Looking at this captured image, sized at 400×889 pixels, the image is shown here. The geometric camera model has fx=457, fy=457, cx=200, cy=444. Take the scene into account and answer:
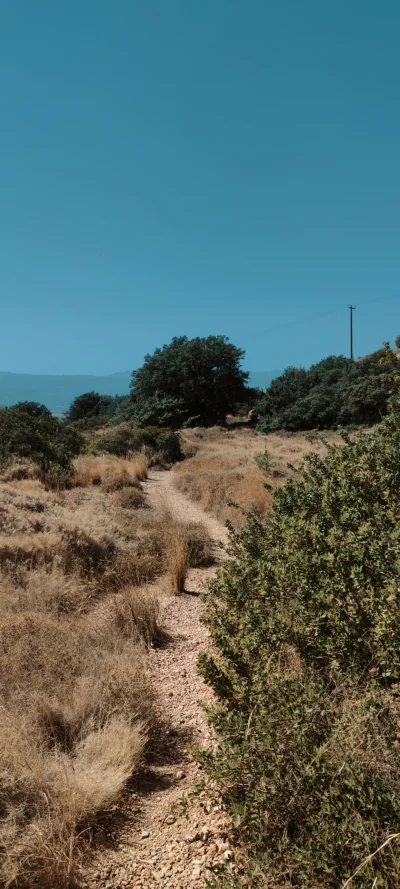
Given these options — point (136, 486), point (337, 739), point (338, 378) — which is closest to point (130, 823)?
point (337, 739)

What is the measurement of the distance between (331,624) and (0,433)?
435 inches

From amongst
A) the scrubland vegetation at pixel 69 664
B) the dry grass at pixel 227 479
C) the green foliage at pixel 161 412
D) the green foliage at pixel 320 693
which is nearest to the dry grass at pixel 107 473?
the dry grass at pixel 227 479

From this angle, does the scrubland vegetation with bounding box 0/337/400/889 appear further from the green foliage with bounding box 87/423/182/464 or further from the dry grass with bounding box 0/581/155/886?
the green foliage with bounding box 87/423/182/464

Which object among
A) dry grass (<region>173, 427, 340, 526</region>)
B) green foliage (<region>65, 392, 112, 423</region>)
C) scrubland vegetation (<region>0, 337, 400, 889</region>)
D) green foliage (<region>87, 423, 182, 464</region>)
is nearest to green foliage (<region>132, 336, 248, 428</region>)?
green foliage (<region>87, 423, 182, 464</region>)

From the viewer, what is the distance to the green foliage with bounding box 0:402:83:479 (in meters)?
11.5

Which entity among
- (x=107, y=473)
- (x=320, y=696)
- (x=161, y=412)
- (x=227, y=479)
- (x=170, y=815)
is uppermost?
(x=161, y=412)

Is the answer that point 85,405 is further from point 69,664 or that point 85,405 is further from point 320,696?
point 320,696

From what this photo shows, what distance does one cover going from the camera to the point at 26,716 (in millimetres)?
2943

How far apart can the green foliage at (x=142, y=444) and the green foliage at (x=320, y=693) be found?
46.4ft

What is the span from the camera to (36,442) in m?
12.3

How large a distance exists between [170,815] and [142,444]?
18.2 metres

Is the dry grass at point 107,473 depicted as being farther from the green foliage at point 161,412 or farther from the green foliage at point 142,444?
the green foliage at point 161,412

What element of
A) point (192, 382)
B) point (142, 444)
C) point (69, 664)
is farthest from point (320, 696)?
point (192, 382)

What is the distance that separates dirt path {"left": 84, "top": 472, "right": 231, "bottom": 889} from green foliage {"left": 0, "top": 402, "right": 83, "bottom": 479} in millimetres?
7860
